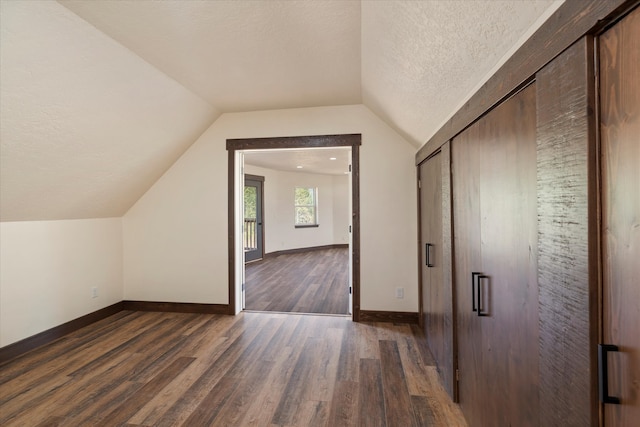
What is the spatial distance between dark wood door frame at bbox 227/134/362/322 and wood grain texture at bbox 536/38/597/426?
2.45 meters

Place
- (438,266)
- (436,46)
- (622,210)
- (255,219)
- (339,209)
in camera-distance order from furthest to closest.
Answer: (339,209) → (255,219) → (438,266) → (436,46) → (622,210)

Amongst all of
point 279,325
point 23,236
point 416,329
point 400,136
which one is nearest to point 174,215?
point 23,236

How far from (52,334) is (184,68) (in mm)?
2859

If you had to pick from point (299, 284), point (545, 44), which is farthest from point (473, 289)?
point (299, 284)

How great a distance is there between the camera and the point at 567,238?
30.0 inches

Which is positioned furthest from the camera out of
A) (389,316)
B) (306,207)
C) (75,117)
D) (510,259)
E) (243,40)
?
(306,207)

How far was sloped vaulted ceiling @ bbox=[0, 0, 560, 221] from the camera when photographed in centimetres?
139

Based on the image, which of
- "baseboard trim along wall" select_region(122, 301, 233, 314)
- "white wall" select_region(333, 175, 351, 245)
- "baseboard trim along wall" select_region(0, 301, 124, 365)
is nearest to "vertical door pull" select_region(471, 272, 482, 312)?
"baseboard trim along wall" select_region(122, 301, 233, 314)

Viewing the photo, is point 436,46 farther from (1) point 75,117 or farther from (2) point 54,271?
(2) point 54,271

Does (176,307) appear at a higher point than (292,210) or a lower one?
lower

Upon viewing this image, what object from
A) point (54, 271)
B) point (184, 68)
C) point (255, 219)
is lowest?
point (54, 271)

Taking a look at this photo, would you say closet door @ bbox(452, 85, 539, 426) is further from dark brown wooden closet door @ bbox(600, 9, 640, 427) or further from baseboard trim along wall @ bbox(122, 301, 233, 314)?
baseboard trim along wall @ bbox(122, 301, 233, 314)

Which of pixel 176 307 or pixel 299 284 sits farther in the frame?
pixel 299 284

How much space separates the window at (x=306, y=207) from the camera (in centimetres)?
855
